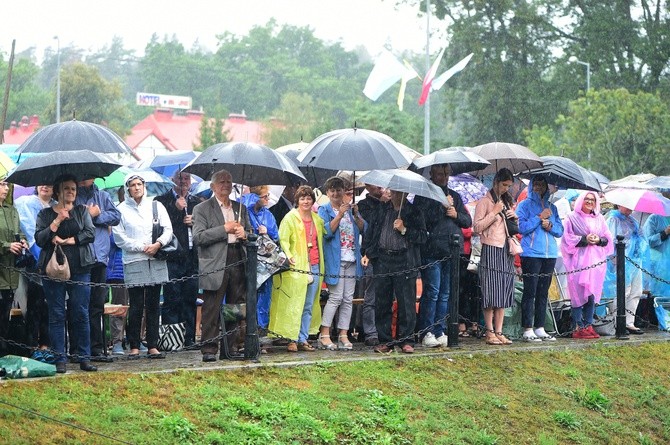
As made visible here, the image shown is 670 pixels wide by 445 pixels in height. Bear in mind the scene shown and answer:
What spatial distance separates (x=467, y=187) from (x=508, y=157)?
1.32 meters

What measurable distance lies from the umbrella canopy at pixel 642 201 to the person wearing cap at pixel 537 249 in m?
1.45

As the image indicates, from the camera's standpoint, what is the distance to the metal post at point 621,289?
14.7 metres

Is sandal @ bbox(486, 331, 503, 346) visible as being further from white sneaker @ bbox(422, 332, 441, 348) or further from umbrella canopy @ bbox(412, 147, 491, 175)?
umbrella canopy @ bbox(412, 147, 491, 175)

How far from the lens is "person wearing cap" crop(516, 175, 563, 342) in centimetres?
1410

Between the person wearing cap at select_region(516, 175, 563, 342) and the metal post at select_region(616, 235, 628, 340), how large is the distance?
0.93 meters

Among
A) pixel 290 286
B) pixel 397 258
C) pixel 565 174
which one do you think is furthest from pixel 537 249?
pixel 290 286

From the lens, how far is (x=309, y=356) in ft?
40.0

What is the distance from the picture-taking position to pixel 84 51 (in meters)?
138

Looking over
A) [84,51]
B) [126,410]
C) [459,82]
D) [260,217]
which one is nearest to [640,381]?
[260,217]

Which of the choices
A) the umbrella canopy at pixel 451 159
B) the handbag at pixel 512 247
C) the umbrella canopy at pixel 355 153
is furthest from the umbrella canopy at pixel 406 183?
the handbag at pixel 512 247

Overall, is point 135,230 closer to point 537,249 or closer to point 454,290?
point 454,290

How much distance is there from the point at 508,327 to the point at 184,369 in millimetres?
5161

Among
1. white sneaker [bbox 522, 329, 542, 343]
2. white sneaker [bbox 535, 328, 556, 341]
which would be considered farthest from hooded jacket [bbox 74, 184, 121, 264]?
white sneaker [bbox 535, 328, 556, 341]

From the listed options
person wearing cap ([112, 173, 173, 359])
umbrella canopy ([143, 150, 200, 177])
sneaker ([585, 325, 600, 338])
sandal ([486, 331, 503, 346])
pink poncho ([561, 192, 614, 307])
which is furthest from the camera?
umbrella canopy ([143, 150, 200, 177])
